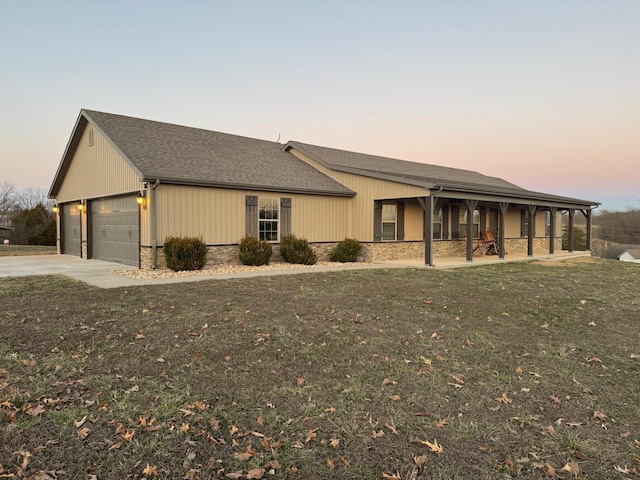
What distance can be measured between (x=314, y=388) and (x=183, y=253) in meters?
8.53

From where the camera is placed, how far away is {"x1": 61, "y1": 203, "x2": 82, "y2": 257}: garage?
55.0 ft

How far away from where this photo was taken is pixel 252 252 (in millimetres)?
12727

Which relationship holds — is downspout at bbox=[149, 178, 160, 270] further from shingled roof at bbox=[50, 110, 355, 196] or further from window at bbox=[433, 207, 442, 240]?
window at bbox=[433, 207, 442, 240]

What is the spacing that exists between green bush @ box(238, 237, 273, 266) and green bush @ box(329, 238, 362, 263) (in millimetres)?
3140

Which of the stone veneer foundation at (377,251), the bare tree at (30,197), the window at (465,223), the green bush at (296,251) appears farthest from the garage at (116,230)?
the bare tree at (30,197)

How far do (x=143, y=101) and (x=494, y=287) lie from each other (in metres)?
20.0

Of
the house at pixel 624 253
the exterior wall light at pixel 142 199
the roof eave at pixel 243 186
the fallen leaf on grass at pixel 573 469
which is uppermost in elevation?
the roof eave at pixel 243 186

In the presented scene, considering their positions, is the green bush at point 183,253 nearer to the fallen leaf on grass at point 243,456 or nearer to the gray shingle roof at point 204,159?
the gray shingle roof at point 204,159

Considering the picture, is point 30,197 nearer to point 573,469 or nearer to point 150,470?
point 150,470

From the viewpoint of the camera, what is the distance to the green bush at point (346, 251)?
14.8 metres

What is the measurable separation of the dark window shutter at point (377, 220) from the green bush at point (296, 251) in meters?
2.86

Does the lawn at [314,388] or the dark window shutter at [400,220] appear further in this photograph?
the dark window shutter at [400,220]

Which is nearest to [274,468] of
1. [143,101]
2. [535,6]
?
[535,6]

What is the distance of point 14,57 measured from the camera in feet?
50.4
